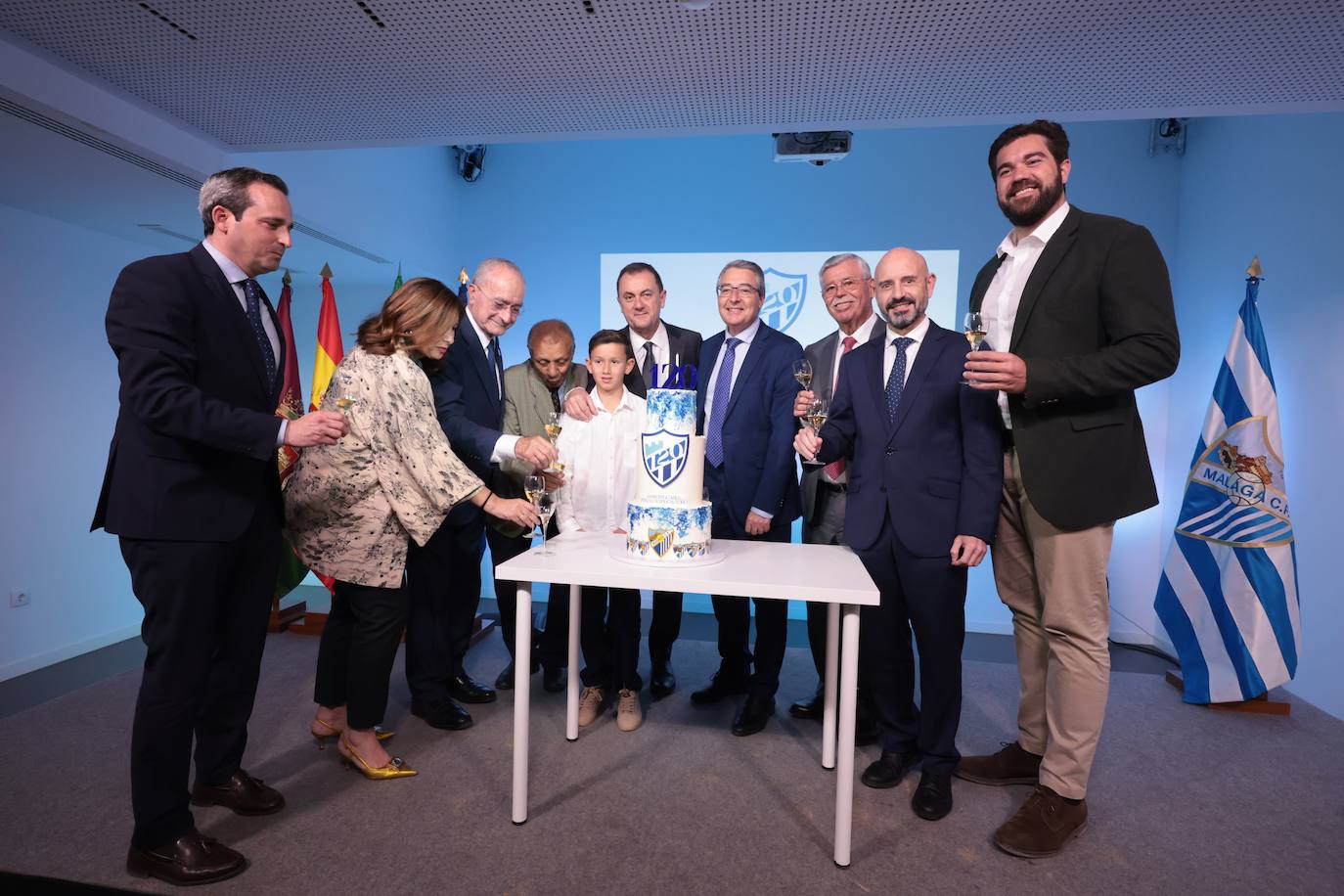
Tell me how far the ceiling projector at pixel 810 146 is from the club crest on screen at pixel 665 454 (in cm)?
292

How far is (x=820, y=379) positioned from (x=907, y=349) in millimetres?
650

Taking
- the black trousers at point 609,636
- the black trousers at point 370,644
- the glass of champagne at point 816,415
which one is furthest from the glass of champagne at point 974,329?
the black trousers at point 370,644

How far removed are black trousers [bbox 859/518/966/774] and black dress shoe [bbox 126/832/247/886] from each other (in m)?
2.01

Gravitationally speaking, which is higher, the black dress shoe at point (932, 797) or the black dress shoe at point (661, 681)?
the black dress shoe at point (932, 797)

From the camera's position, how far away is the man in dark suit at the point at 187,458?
185 cm

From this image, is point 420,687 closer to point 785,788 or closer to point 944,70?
point 785,788

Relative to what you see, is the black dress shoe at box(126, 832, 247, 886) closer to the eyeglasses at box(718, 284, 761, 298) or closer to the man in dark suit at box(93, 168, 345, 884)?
the man in dark suit at box(93, 168, 345, 884)

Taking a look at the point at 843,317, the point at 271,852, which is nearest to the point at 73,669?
the point at 271,852

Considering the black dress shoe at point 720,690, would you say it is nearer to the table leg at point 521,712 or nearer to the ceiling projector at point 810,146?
the table leg at point 521,712

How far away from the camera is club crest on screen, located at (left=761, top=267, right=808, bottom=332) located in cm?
505

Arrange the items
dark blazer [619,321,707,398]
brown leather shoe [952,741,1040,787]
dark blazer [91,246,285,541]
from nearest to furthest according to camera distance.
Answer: dark blazer [91,246,285,541] → brown leather shoe [952,741,1040,787] → dark blazer [619,321,707,398]

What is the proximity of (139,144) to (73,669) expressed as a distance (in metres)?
2.69

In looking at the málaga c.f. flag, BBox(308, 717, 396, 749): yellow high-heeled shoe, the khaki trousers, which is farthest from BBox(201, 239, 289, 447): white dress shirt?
the málaga c.f. flag

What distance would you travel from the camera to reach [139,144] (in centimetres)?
287
